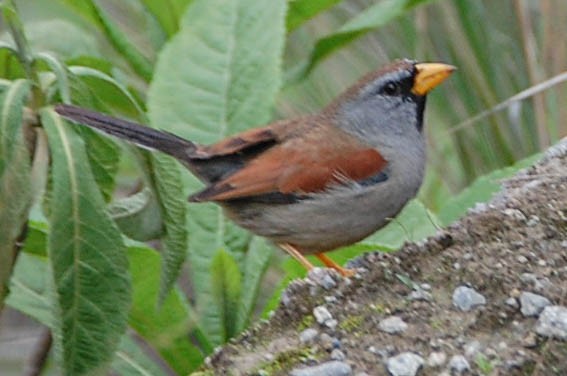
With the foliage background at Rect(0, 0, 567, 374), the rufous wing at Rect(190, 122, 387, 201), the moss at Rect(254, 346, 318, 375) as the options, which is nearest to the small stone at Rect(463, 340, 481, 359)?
the moss at Rect(254, 346, 318, 375)

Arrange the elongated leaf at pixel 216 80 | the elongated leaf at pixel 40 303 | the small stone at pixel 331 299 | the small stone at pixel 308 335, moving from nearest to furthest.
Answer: the small stone at pixel 308 335 → the small stone at pixel 331 299 → the elongated leaf at pixel 40 303 → the elongated leaf at pixel 216 80

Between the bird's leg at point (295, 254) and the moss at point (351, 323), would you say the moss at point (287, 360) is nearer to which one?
the moss at point (351, 323)

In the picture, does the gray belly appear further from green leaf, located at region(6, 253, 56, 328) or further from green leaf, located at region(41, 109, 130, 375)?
green leaf, located at region(41, 109, 130, 375)

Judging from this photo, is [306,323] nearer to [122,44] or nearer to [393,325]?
[393,325]

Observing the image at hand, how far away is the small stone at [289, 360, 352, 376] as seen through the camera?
2.78 m

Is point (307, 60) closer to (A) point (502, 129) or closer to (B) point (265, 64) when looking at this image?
(B) point (265, 64)

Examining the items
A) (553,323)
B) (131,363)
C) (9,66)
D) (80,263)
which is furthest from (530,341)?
(9,66)

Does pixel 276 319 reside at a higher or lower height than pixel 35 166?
lower

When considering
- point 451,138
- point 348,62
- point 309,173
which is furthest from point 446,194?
point 309,173

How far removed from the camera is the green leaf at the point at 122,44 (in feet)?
15.1

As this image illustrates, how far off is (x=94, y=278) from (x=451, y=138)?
2.37 m

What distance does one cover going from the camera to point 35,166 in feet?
12.5

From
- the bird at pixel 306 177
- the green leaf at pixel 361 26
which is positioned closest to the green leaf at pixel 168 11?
the green leaf at pixel 361 26

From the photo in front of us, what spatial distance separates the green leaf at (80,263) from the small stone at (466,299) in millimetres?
971
